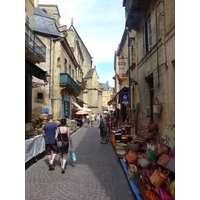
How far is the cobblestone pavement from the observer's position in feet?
12.5

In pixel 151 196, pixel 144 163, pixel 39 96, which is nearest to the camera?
pixel 151 196

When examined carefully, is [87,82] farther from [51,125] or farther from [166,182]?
[166,182]

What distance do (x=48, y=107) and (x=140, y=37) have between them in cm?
1056

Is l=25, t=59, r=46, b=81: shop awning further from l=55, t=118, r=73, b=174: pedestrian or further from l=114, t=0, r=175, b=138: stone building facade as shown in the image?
A: l=114, t=0, r=175, b=138: stone building facade

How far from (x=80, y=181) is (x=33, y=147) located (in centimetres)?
245

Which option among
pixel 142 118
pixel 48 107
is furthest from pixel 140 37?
pixel 48 107

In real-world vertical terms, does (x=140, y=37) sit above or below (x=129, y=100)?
above

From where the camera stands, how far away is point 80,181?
179 inches

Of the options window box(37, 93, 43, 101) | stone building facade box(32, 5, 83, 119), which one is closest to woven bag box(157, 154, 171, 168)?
stone building facade box(32, 5, 83, 119)

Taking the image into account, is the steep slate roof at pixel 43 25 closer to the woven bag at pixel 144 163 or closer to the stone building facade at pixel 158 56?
the stone building facade at pixel 158 56

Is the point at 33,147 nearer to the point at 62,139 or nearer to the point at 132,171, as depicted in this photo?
the point at 62,139

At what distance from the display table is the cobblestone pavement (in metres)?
0.36

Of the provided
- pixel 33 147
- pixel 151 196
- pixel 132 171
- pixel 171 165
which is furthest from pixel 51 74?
pixel 151 196

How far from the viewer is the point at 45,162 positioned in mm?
6359
